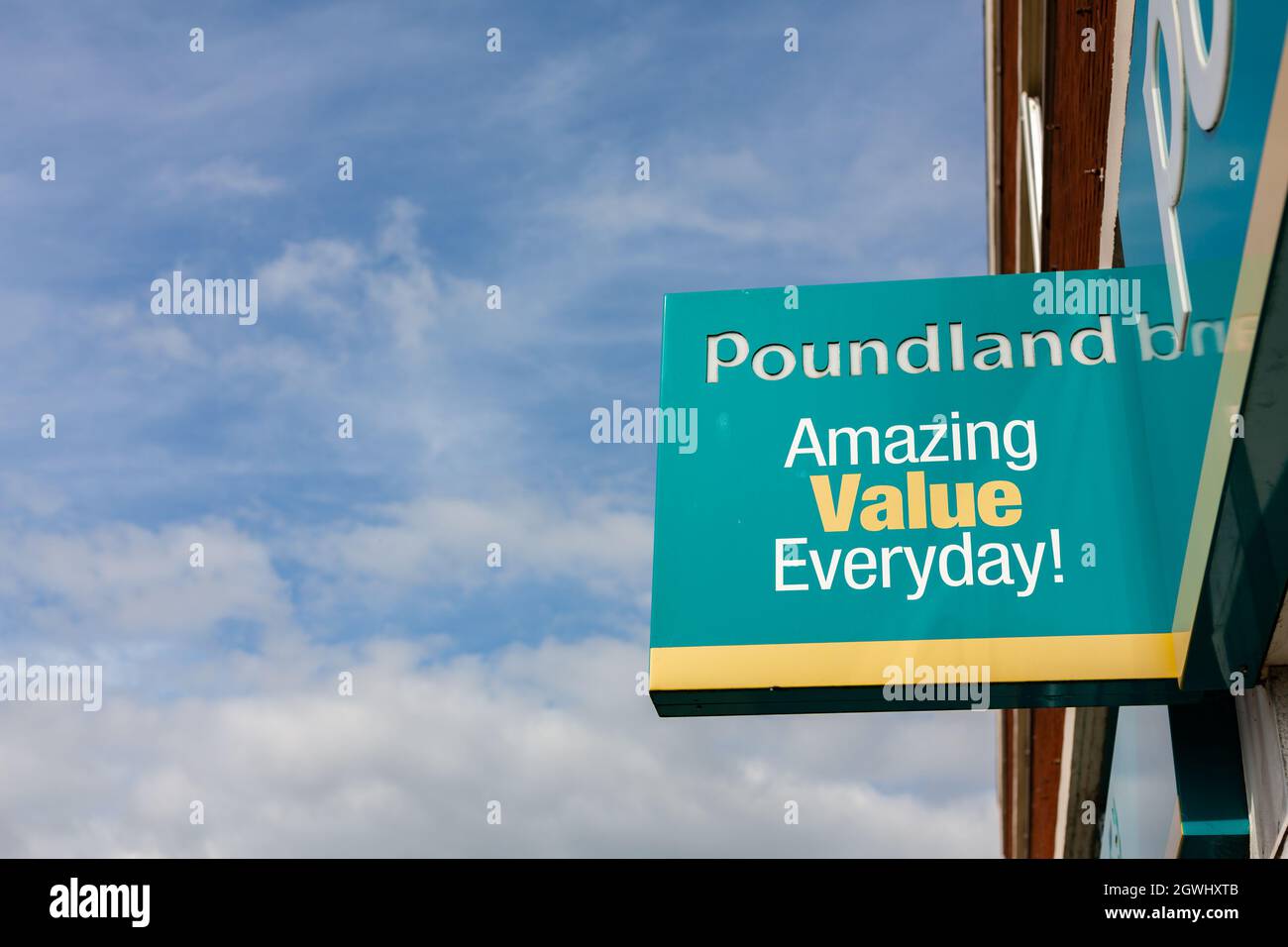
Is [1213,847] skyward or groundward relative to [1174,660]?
groundward

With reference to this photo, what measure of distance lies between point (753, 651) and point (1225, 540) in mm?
1592
